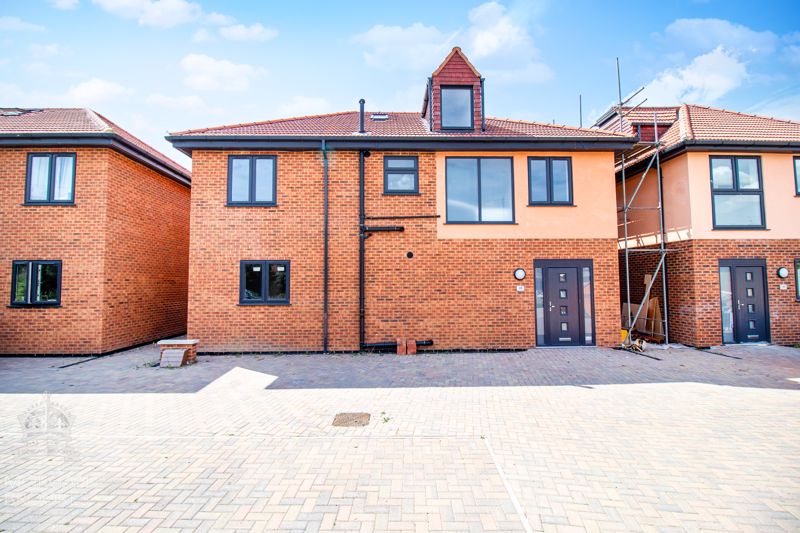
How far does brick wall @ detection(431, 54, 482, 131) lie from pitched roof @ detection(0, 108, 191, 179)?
8.36 metres

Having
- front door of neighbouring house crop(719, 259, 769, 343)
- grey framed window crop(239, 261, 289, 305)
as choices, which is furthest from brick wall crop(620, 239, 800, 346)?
grey framed window crop(239, 261, 289, 305)

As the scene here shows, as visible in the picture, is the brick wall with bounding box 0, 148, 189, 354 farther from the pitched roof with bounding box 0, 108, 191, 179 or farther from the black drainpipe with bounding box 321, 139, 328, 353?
the black drainpipe with bounding box 321, 139, 328, 353

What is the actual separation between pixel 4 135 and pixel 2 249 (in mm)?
2840

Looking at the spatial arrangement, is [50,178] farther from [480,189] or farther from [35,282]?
[480,189]

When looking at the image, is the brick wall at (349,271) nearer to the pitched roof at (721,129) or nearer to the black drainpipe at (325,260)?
the black drainpipe at (325,260)

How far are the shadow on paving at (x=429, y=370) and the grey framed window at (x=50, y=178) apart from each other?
406cm

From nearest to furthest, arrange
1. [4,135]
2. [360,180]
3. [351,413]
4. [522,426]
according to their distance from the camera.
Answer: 1. [522,426]
2. [351,413]
3. [4,135]
4. [360,180]

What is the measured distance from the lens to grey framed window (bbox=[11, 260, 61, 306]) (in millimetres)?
9453

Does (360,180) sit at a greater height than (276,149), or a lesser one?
lesser

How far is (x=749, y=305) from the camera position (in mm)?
10180

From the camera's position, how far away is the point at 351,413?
5414 millimetres

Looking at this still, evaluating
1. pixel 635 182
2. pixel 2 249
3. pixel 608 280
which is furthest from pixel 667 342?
pixel 2 249

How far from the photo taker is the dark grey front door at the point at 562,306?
10.0 m

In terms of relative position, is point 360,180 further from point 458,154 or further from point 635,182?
point 635,182
